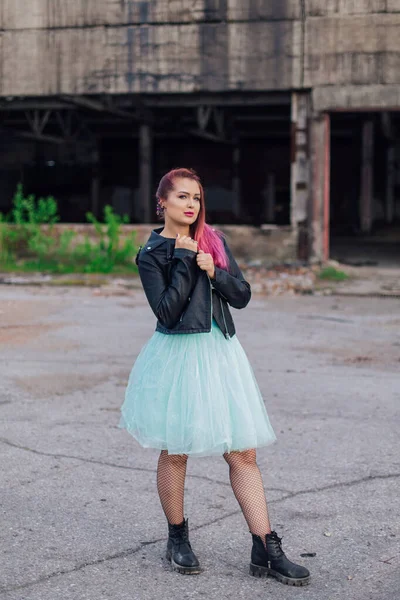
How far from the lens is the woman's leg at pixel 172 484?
390 centimetres

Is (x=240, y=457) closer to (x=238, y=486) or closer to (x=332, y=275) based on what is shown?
(x=238, y=486)

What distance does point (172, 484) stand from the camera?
12.8 feet

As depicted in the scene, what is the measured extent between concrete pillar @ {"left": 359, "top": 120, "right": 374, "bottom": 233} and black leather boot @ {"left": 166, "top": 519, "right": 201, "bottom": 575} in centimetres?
2643

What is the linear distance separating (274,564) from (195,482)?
1.37m

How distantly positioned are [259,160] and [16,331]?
2321 centimetres

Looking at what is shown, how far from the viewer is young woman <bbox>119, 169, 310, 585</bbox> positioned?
3740 mm

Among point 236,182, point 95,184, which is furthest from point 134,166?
point 236,182

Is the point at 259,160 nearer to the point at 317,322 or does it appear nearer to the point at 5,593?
the point at 317,322

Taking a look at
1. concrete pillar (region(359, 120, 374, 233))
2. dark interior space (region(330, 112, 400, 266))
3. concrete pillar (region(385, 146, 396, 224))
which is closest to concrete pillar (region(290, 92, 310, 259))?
dark interior space (region(330, 112, 400, 266))

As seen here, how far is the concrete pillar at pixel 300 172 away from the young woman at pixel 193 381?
12761 mm

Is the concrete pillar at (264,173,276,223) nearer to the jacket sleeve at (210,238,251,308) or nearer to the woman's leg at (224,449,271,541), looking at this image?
the jacket sleeve at (210,238,251,308)

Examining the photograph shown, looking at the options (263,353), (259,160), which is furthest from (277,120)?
(263,353)

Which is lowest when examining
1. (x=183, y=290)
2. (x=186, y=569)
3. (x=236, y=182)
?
(x=186, y=569)

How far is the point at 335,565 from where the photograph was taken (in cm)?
392
